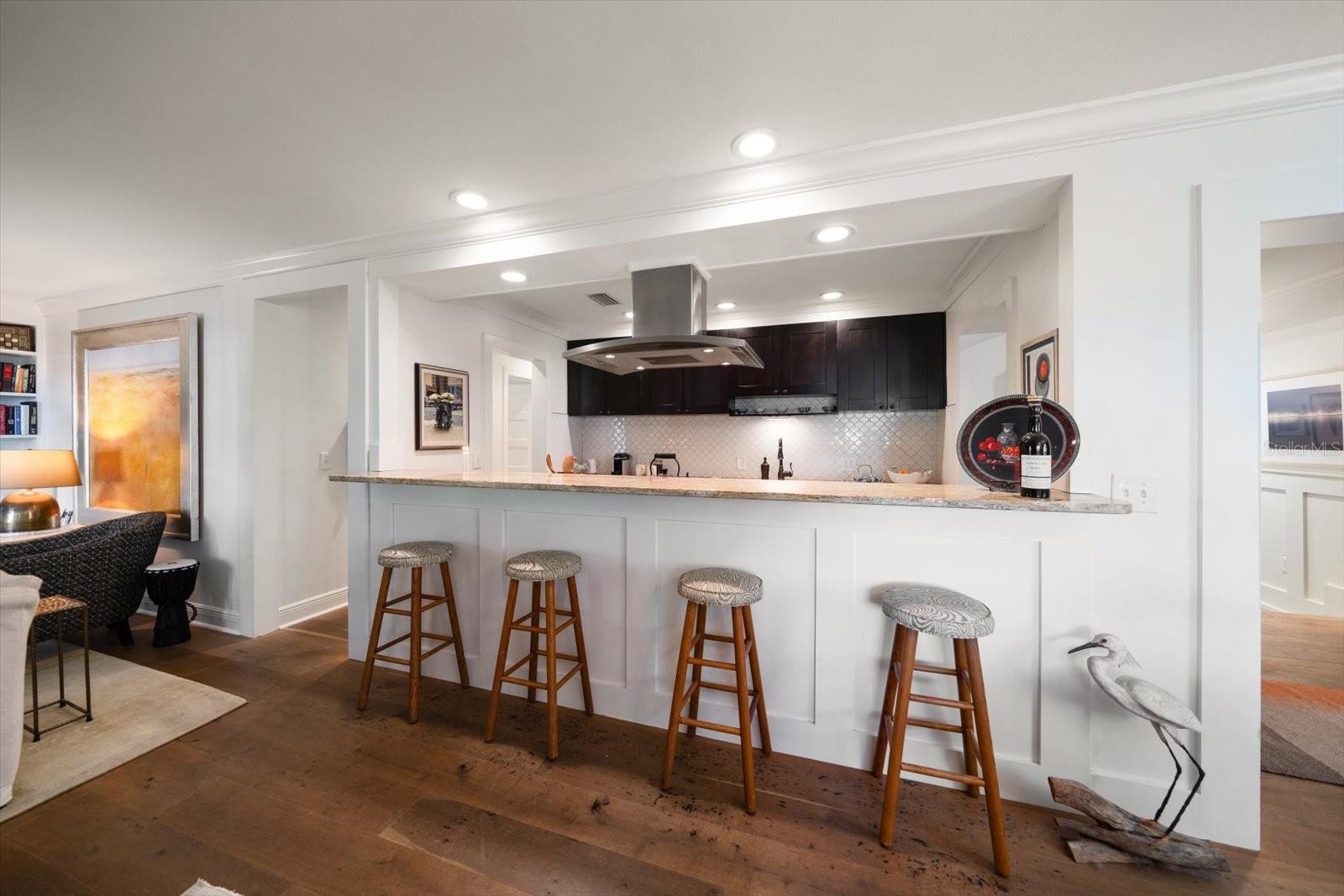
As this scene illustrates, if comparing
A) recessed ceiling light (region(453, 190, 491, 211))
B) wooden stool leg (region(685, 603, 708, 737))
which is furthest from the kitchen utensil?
recessed ceiling light (region(453, 190, 491, 211))

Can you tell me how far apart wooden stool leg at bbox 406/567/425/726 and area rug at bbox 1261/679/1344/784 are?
3663mm

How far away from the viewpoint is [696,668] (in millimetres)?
2059

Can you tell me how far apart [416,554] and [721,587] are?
1.52 m

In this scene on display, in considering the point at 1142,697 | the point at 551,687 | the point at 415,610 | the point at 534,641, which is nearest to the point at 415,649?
the point at 415,610

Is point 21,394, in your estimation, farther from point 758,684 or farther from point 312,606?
point 758,684

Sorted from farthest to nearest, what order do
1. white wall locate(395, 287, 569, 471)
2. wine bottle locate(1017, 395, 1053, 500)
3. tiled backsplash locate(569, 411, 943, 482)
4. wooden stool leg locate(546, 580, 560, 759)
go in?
tiled backsplash locate(569, 411, 943, 482), white wall locate(395, 287, 569, 471), wooden stool leg locate(546, 580, 560, 759), wine bottle locate(1017, 395, 1053, 500)

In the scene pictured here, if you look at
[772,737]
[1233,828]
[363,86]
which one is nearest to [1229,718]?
[1233,828]

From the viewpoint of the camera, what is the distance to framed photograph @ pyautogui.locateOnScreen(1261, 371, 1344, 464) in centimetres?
348

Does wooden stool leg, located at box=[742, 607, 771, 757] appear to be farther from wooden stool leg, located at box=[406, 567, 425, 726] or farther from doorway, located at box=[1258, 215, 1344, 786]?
doorway, located at box=[1258, 215, 1344, 786]

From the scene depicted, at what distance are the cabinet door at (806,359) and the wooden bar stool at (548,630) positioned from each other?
106 inches

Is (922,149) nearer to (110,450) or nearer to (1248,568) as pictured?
(1248,568)

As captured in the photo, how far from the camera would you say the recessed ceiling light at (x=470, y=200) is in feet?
7.54

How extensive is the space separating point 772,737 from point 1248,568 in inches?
69.0

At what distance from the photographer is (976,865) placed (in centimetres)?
151
